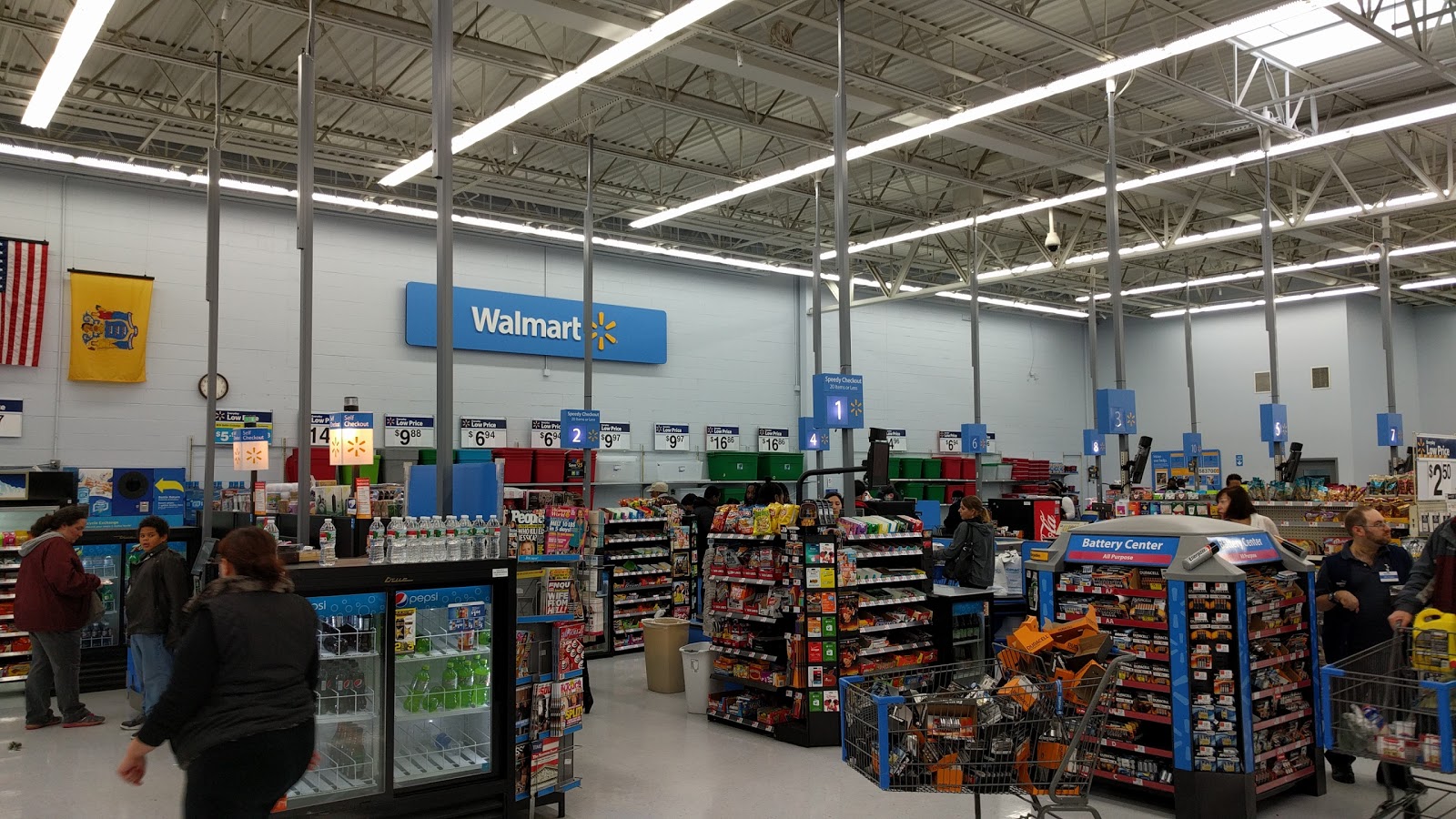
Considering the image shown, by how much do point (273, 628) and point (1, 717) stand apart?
22.5 feet

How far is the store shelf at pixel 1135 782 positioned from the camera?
5426mm

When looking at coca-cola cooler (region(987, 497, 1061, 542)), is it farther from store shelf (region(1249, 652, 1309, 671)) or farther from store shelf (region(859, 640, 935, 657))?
store shelf (region(1249, 652, 1309, 671))

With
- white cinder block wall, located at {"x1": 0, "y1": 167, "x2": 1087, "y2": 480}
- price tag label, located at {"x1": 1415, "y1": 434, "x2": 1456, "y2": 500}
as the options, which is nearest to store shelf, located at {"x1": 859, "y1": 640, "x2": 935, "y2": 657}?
price tag label, located at {"x1": 1415, "y1": 434, "x2": 1456, "y2": 500}

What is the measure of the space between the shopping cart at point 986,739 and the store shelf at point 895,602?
10.7 ft

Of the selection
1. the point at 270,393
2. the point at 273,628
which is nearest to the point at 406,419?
the point at 270,393

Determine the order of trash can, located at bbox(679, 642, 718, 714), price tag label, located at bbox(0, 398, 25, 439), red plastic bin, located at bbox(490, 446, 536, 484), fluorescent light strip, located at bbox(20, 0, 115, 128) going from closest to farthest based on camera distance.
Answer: fluorescent light strip, located at bbox(20, 0, 115, 128) < trash can, located at bbox(679, 642, 718, 714) < price tag label, located at bbox(0, 398, 25, 439) < red plastic bin, located at bbox(490, 446, 536, 484)

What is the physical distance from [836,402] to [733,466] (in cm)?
774

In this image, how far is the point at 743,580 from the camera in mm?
7609

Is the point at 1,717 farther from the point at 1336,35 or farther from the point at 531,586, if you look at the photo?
the point at 1336,35

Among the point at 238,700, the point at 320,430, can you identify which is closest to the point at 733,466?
the point at 320,430

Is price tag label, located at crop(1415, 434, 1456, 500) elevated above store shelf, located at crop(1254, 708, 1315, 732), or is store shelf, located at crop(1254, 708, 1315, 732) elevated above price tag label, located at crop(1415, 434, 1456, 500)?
price tag label, located at crop(1415, 434, 1456, 500)

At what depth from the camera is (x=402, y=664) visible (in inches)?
212

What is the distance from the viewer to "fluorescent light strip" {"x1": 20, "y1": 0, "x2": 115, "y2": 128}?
6.79m

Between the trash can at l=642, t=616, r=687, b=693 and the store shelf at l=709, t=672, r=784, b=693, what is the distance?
116 cm
